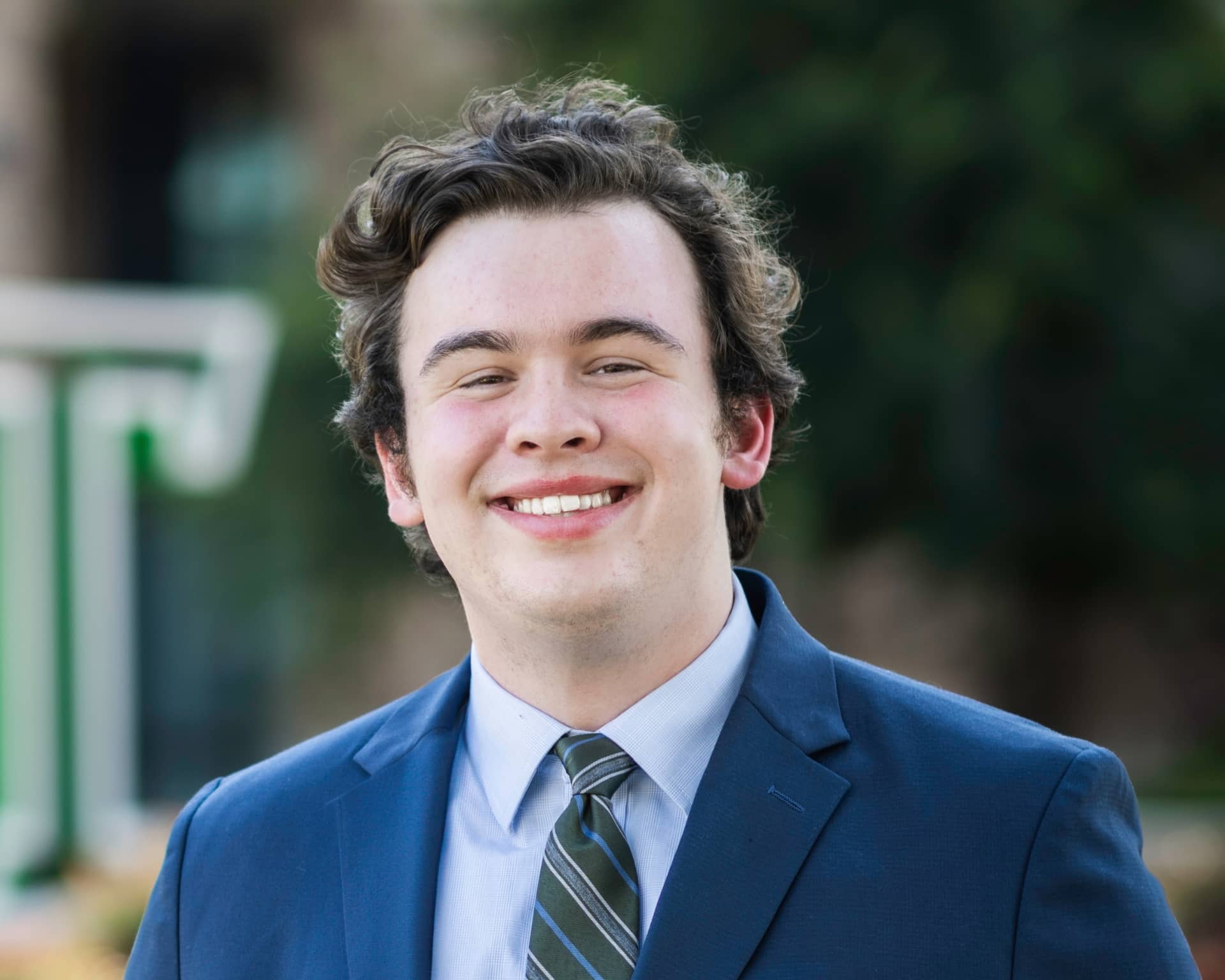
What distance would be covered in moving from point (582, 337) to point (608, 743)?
1.93 feet

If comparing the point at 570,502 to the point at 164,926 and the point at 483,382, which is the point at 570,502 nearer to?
the point at 483,382

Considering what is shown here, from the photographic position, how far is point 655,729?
219 cm

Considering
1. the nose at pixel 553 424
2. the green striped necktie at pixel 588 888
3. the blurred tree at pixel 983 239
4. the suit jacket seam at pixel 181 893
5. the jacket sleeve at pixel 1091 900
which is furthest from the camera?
the blurred tree at pixel 983 239

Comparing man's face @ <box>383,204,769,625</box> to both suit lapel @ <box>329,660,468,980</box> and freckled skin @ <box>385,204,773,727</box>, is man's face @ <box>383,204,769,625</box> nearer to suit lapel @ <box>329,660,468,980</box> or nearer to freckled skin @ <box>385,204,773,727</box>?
freckled skin @ <box>385,204,773,727</box>

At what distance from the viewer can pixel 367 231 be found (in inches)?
98.7

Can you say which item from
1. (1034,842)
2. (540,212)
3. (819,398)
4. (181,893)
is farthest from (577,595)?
(819,398)

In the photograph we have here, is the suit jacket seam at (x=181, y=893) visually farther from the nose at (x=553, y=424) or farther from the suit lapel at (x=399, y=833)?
Answer: the nose at (x=553, y=424)

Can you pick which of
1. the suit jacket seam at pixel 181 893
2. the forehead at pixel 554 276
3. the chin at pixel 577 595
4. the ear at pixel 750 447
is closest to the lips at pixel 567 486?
the chin at pixel 577 595

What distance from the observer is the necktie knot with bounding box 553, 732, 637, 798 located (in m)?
2.15

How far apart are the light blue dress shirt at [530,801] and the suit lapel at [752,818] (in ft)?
0.18

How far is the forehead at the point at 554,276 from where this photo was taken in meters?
2.18

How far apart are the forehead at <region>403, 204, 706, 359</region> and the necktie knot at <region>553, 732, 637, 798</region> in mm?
599

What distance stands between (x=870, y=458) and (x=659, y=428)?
302 inches

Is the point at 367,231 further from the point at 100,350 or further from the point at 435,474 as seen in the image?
the point at 100,350
